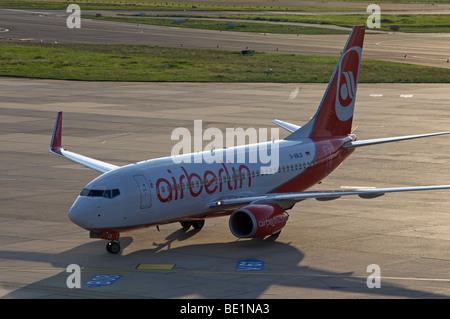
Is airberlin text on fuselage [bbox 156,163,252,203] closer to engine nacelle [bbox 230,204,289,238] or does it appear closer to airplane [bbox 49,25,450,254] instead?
airplane [bbox 49,25,450,254]

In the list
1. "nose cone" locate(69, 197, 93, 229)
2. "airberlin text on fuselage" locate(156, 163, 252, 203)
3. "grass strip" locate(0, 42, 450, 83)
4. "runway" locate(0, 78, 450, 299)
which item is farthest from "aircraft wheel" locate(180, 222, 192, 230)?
"grass strip" locate(0, 42, 450, 83)

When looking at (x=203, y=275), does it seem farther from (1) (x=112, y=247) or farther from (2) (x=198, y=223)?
(2) (x=198, y=223)

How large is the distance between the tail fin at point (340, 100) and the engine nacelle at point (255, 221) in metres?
8.41

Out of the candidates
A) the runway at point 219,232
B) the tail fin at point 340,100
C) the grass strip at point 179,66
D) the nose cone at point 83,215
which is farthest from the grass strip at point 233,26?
the nose cone at point 83,215

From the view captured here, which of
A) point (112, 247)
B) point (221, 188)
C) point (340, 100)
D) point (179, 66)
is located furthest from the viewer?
point (179, 66)

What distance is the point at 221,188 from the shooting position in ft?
132

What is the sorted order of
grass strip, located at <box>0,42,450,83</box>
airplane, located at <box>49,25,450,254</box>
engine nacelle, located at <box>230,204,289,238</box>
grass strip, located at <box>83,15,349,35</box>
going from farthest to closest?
grass strip, located at <box>83,15,349,35</box> < grass strip, located at <box>0,42,450,83</box> < engine nacelle, located at <box>230,204,289,238</box> < airplane, located at <box>49,25,450,254</box>

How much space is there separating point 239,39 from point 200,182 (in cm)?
12221

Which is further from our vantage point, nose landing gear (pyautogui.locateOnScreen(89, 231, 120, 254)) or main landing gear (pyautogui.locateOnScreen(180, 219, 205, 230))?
main landing gear (pyautogui.locateOnScreen(180, 219, 205, 230))

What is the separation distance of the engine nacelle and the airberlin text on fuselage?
2.03 meters

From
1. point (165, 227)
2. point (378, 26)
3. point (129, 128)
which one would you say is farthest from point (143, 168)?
point (378, 26)

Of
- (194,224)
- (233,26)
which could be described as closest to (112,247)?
(194,224)

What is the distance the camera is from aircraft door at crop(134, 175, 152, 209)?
121 ft
